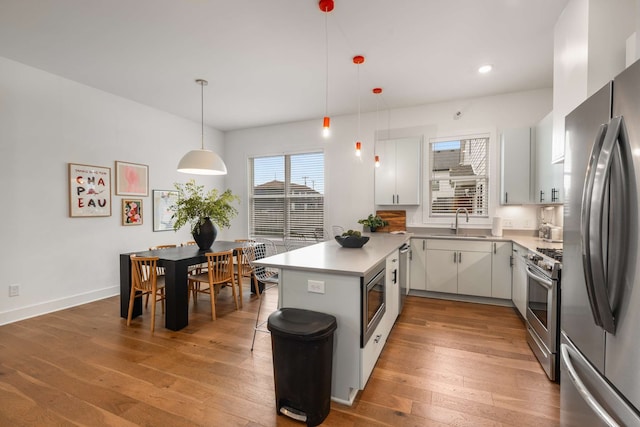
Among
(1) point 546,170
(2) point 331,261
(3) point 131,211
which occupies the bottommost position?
(2) point 331,261

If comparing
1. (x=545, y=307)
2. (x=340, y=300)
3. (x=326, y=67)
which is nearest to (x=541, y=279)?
(x=545, y=307)

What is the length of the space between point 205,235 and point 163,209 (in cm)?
177

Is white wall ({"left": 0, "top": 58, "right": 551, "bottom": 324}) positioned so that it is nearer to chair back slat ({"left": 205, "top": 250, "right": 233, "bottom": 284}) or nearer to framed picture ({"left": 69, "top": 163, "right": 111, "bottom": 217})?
framed picture ({"left": 69, "top": 163, "right": 111, "bottom": 217})

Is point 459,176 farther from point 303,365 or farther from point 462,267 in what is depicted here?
point 303,365

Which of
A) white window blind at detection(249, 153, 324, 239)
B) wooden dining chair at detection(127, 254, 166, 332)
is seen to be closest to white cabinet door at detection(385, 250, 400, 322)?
wooden dining chair at detection(127, 254, 166, 332)

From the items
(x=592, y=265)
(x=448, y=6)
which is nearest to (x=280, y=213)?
(x=448, y=6)

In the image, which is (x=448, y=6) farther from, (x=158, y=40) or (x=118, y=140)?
(x=118, y=140)

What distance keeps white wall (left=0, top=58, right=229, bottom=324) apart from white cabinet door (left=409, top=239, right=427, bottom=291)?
4088 millimetres

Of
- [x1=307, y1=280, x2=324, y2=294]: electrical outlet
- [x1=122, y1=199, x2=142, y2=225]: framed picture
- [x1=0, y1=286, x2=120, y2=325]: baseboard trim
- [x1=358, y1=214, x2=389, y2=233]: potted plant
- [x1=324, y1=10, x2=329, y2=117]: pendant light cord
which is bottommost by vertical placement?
[x1=0, y1=286, x2=120, y2=325]: baseboard trim

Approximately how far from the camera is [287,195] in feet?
19.3

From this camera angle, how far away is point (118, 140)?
4.44m

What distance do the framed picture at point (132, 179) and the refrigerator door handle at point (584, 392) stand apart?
17.5 ft

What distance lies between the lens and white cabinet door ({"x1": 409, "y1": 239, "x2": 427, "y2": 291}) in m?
4.21

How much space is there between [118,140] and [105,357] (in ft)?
10.6
